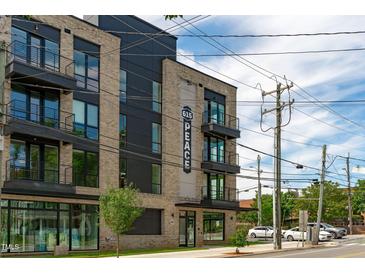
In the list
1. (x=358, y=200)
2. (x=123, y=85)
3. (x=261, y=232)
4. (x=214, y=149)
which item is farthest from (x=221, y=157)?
(x=358, y=200)

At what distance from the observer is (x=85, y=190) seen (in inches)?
1217

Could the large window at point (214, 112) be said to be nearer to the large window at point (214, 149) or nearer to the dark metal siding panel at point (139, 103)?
the large window at point (214, 149)

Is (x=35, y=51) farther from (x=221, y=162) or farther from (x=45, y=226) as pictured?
(x=221, y=162)

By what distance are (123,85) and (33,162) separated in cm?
861

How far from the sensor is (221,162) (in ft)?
138

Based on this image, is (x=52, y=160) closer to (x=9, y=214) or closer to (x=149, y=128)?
(x=9, y=214)

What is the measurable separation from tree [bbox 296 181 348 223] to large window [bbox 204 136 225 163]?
23726mm

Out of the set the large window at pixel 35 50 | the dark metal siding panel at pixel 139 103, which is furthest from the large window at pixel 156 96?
the large window at pixel 35 50

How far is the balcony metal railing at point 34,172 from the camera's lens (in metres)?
27.0

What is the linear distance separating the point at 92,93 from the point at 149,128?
5.40 m

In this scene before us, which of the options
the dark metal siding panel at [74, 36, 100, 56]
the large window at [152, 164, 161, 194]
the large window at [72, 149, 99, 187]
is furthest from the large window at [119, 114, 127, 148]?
the dark metal siding panel at [74, 36, 100, 56]

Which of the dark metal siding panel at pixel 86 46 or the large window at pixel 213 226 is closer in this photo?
the dark metal siding panel at pixel 86 46

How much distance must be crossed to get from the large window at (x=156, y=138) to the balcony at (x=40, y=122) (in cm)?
649

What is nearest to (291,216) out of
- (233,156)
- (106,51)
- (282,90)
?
(233,156)
